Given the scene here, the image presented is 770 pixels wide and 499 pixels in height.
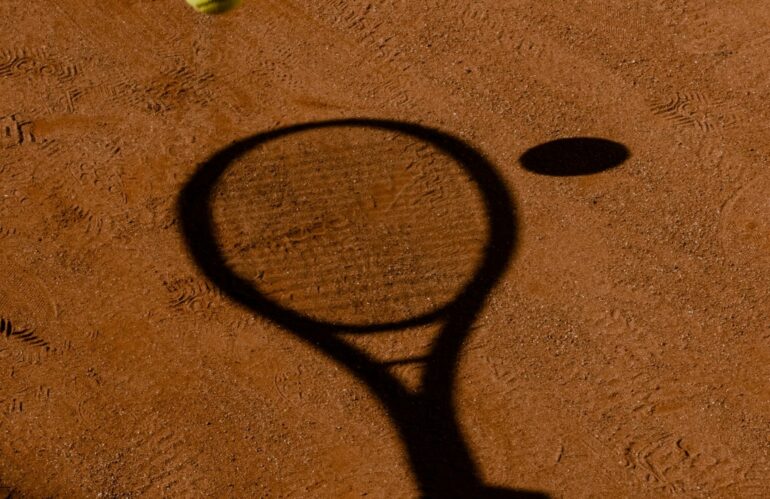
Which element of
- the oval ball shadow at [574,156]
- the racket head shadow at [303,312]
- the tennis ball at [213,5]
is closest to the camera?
the racket head shadow at [303,312]

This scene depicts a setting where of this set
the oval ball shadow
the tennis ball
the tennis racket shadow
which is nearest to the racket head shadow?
the tennis racket shadow

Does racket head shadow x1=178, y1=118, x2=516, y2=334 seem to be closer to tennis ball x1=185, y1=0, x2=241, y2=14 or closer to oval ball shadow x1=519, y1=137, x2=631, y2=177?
oval ball shadow x1=519, y1=137, x2=631, y2=177

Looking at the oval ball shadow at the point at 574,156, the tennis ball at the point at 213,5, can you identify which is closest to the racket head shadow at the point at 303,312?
the oval ball shadow at the point at 574,156

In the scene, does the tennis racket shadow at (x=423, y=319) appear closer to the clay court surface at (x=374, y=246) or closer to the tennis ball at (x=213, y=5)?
the clay court surface at (x=374, y=246)

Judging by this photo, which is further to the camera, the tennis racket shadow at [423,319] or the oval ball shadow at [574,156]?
the oval ball shadow at [574,156]

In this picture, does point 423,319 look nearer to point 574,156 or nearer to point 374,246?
point 374,246

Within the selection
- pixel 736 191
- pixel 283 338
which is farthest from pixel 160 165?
pixel 736 191

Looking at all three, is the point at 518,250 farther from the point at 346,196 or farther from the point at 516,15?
the point at 516,15
